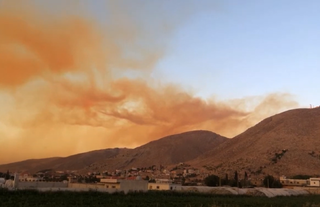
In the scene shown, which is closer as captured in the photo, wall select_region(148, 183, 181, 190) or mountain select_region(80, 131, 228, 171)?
wall select_region(148, 183, 181, 190)

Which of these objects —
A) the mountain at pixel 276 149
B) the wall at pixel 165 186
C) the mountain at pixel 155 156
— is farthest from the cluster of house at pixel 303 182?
the mountain at pixel 155 156

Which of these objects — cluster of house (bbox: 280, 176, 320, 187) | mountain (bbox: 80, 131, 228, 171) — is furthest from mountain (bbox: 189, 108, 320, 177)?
mountain (bbox: 80, 131, 228, 171)

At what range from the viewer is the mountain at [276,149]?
335ft

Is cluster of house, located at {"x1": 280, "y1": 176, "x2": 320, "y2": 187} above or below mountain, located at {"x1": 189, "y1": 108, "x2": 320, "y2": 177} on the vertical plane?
below

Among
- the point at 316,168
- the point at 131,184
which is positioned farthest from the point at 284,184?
the point at 131,184

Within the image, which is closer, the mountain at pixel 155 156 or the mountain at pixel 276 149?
the mountain at pixel 276 149

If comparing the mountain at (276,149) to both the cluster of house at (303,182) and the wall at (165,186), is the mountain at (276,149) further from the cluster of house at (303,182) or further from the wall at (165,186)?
the wall at (165,186)

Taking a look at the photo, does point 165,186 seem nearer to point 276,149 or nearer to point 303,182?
point 303,182

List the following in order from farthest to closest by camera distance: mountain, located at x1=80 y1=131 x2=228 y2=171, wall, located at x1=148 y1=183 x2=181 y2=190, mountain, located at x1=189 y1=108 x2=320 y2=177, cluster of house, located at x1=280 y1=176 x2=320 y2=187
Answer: mountain, located at x1=80 y1=131 x2=228 y2=171 < mountain, located at x1=189 y1=108 x2=320 y2=177 < cluster of house, located at x1=280 y1=176 x2=320 y2=187 < wall, located at x1=148 y1=183 x2=181 y2=190

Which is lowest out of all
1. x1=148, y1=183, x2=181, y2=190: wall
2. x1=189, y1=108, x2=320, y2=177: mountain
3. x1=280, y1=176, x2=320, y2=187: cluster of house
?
x1=148, y1=183, x2=181, y2=190: wall

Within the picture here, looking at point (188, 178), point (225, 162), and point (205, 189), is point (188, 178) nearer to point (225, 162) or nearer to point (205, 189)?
point (225, 162)

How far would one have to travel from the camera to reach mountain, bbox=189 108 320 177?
10206cm

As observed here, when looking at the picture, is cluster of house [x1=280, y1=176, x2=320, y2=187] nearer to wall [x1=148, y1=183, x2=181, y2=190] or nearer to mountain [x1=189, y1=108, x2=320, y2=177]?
mountain [x1=189, y1=108, x2=320, y2=177]

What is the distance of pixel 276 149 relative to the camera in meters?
115
